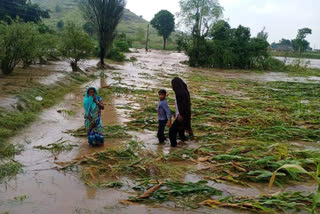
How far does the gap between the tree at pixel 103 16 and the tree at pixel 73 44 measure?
4.54m

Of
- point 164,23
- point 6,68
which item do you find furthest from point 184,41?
point 164,23

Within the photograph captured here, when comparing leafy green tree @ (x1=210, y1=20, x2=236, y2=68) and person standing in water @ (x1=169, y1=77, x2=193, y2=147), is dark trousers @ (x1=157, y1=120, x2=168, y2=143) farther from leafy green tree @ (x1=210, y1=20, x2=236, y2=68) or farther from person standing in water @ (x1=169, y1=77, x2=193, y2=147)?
leafy green tree @ (x1=210, y1=20, x2=236, y2=68)

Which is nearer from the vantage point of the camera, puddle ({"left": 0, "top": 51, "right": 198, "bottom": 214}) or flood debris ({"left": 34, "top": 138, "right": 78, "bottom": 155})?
puddle ({"left": 0, "top": 51, "right": 198, "bottom": 214})

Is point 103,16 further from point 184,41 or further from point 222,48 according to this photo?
point 222,48

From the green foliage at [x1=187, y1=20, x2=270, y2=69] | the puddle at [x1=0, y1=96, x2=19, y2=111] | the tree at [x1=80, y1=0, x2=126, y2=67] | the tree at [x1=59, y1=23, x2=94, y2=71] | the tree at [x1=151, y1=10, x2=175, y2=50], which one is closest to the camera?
the puddle at [x1=0, y1=96, x2=19, y2=111]

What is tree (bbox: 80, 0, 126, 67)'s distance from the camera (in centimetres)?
1828

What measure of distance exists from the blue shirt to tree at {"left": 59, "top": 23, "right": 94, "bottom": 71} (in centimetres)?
962

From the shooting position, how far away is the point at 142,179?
11.0ft

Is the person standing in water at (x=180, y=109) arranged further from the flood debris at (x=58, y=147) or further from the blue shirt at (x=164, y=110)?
the flood debris at (x=58, y=147)

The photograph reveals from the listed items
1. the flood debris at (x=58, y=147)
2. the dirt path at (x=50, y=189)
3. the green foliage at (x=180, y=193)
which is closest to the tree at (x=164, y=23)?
the dirt path at (x=50, y=189)

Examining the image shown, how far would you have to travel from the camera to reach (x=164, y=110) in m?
4.82

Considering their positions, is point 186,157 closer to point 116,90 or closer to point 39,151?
point 39,151

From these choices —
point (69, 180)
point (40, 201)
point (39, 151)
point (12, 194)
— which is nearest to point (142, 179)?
point (69, 180)

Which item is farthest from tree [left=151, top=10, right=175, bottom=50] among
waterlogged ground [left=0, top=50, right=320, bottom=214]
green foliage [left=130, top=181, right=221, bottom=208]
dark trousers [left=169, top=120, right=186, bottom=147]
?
green foliage [left=130, top=181, right=221, bottom=208]
